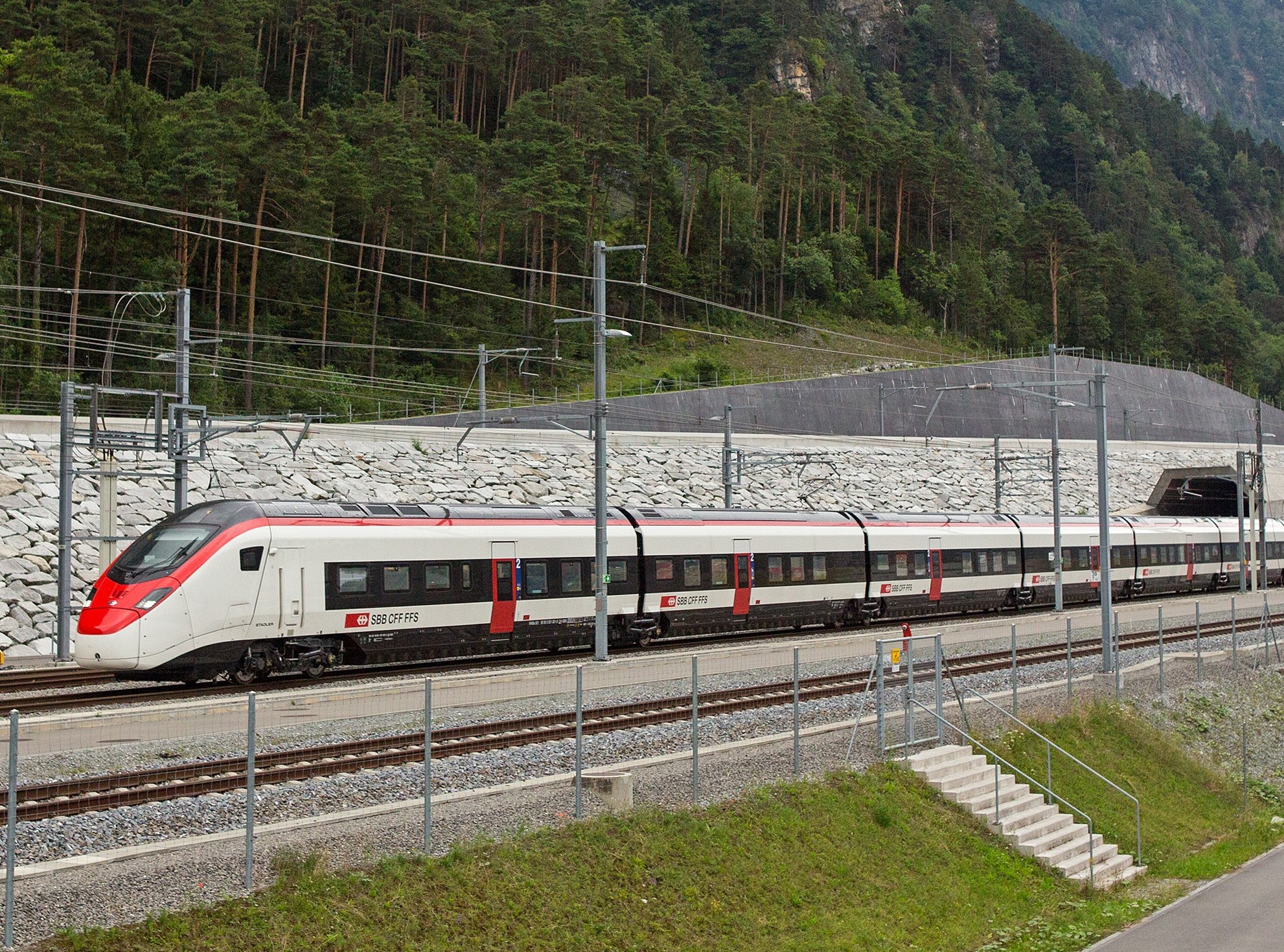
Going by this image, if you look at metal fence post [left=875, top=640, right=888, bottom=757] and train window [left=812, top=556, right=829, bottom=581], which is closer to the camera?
metal fence post [left=875, top=640, right=888, bottom=757]

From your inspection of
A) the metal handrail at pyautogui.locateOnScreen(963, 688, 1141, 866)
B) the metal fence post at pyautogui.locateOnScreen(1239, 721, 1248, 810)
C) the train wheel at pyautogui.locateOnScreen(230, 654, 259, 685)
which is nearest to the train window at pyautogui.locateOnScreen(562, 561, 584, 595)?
the train wheel at pyautogui.locateOnScreen(230, 654, 259, 685)

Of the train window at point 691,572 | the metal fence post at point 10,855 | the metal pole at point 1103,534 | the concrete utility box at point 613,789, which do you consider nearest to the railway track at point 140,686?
the train window at point 691,572

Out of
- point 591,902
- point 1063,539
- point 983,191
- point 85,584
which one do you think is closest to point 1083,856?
point 591,902

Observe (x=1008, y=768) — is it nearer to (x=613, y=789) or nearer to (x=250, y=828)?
(x=613, y=789)

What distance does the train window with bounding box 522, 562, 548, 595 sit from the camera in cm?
2775

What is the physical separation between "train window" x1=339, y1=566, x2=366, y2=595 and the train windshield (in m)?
2.49

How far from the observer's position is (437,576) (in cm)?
2583

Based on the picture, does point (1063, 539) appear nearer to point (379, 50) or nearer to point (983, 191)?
point (379, 50)

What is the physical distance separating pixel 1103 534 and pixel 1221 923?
15.0 meters

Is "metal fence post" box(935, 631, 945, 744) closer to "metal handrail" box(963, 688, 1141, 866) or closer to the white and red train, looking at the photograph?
"metal handrail" box(963, 688, 1141, 866)

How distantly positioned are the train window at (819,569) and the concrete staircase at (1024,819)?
1383cm

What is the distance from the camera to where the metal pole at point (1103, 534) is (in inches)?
1148

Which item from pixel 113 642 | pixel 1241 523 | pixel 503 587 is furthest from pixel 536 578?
pixel 1241 523

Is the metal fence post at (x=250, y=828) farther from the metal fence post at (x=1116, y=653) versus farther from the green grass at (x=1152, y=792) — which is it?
the metal fence post at (x=1116, y=653)
